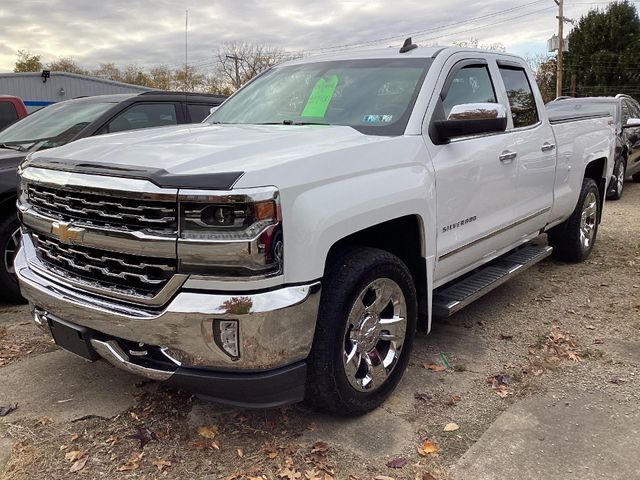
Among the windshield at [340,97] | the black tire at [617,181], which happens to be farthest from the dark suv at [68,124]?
the black tire at [617,181]

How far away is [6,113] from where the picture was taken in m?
8.11

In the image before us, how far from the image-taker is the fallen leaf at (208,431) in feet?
9.70

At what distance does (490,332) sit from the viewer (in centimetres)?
439

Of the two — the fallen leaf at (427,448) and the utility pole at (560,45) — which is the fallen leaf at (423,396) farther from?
the utility pole at (560,45)

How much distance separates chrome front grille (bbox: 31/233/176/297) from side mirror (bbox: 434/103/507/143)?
5.83 ft

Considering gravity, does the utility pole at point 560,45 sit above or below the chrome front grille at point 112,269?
above

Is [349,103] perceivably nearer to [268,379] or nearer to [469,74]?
[469,74]

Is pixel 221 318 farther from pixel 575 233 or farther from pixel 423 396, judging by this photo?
pixel 575 233

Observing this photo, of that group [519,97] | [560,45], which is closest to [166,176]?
[519,97]

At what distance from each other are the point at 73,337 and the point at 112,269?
44 cm

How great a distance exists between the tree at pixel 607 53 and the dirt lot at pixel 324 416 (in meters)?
35.2

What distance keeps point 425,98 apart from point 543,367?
6.22 ft

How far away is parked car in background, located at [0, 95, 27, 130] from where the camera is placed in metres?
8.08

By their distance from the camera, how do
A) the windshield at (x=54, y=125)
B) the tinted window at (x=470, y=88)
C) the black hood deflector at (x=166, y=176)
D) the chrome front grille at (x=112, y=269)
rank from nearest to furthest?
1. the black hood deflector at (x=166, y=176)
2. the chrome front grille at (x=112, y=269)
3. the tinted window at (x=470, y=88)
4. the windshield at (x=54, y=125)
